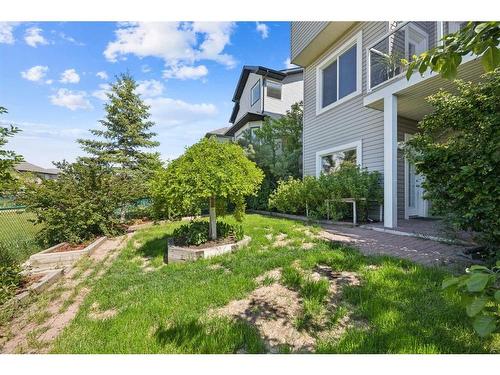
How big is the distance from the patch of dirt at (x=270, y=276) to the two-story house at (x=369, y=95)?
3788 millimetres

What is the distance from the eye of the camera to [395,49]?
632 cm

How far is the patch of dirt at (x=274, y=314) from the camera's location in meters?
2.09

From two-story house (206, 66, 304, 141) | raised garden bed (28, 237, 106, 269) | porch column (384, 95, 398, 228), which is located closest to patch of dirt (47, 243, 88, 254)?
raised garden bed (28, 237, 106, 269)

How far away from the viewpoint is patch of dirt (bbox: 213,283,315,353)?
2094mm

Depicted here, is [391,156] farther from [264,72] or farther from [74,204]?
[264,72]

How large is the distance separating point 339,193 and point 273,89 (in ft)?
34.4

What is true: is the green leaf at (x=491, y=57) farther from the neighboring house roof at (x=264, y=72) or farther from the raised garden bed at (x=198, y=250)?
the neighboring house roof at (x=264, y=72)

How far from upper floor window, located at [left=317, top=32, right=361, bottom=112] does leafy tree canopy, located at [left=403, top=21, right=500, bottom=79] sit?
7.12 metres

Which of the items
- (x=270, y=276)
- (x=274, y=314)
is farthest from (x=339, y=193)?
(x=274, y=314)

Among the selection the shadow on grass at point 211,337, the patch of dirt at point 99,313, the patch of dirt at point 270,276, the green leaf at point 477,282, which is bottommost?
the patch of dirt at point 99,313

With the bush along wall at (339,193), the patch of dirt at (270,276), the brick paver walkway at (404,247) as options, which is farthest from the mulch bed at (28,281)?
the bush along wall at (339,193)

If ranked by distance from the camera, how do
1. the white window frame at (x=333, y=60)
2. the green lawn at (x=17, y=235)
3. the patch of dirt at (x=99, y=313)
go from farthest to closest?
the white window frame at (x=333, y=60) → the green lawn at (x=17, y=235) → the patch of dirt at (x=99, y=313)
